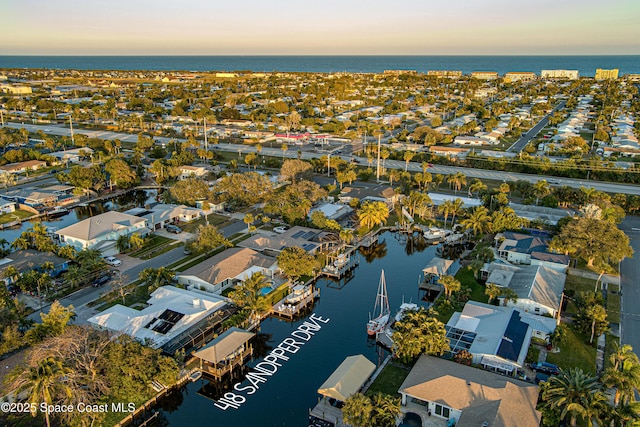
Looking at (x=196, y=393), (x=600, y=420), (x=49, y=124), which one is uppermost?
(x=49, y=124)

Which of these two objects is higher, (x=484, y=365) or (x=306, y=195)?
(x=306, y=195)

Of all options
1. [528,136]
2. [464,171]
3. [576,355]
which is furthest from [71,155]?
[528,136]

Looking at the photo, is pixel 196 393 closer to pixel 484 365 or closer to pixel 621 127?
pixel 484 365

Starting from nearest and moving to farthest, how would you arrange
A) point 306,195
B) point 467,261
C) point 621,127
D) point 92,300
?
point 92,300 < point 467,261 < point 306,195 < point 621,127

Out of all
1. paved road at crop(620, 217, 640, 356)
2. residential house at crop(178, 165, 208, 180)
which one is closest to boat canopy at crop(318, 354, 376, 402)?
paved road at crop(620, 217, 640, 356)

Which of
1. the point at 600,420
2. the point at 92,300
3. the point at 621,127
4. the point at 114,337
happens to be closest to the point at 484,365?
the point at 600,420

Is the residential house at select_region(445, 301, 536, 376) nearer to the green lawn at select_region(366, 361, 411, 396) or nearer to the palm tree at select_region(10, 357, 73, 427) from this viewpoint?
the green lawn at select_region(366, 361, 411, 396)

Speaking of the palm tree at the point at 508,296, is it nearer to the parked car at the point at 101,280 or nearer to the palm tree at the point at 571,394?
the palm tree at the point at 571,394

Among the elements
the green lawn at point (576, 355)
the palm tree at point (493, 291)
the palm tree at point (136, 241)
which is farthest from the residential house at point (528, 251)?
the palm tree at point (136, 241)
